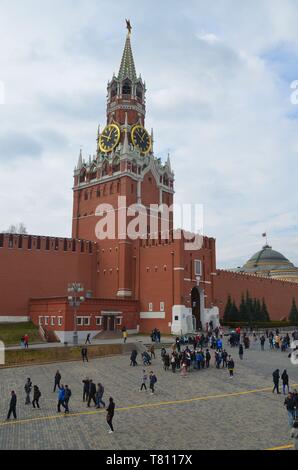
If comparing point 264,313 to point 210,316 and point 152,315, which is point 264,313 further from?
point 152,315

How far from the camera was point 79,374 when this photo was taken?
26.2 meters

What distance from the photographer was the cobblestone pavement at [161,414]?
1388cm

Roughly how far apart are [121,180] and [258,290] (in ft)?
93.2

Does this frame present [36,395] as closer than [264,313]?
Yes

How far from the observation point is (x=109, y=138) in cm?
6022

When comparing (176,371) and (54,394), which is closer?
(54,394)

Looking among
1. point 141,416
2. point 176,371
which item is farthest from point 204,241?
point 141,416

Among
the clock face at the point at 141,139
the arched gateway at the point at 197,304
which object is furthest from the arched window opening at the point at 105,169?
the arched gateway at the point at 197,304

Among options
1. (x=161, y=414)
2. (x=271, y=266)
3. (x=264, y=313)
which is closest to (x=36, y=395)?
(x=161, y=414)

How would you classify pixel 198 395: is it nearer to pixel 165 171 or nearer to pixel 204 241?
pixel 204 241

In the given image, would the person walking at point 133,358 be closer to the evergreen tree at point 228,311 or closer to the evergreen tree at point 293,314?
the evergreen tree at point 228,311

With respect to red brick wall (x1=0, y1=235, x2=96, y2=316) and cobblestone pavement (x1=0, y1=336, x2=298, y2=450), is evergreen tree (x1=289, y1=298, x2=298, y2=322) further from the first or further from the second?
cobblestone pavement (x1=0, y1=336, x2=298, y2=450)

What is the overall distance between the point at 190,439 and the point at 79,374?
1340 centimetres
